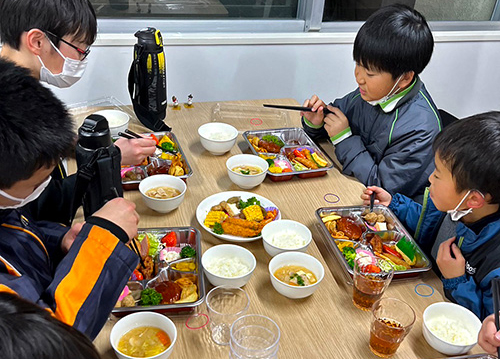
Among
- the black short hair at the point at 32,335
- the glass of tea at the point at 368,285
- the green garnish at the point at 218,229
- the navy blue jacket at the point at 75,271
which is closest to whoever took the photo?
the black short hair at the point at 32,335

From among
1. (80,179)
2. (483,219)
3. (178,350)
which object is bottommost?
(178,350)

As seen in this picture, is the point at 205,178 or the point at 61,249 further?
the point at 205,178

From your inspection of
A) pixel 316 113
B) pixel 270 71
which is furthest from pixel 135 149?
pixel 270 71

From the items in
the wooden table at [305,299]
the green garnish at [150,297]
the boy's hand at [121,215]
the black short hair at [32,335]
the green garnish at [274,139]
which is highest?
the black short hair at [32,335]

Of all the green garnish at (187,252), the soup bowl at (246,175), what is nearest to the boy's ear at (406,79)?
the soup bowl at (246,175)

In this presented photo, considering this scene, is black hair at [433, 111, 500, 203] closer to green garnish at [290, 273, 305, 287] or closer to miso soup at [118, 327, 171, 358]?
green garnish at [290, 273, 305, 287]

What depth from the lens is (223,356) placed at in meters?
1.10

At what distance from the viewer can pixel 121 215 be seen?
1211 mm

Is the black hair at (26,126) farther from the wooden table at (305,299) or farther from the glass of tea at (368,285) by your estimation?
the glass of tea at (368,285)

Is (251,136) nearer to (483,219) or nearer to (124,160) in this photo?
(124,160)

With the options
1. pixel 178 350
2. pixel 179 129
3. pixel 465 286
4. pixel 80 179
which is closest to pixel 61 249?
pixel 80 179

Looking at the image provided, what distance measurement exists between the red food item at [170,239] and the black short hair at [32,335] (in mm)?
826

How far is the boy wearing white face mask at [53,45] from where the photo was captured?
1.57 m

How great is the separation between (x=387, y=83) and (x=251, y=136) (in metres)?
0.65
